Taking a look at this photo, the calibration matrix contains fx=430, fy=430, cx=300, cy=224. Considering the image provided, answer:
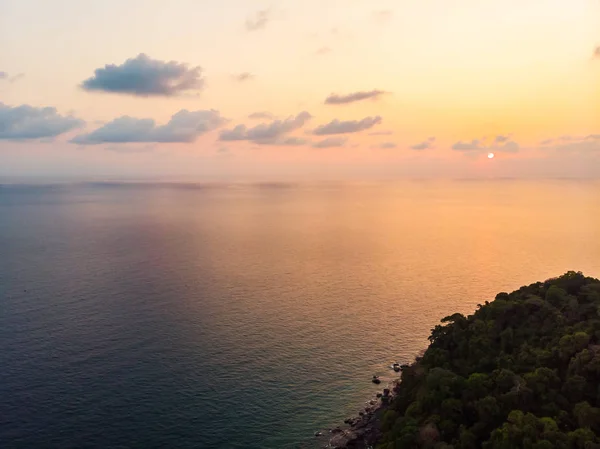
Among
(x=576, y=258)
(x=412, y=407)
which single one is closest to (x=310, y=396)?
(x=412, y=407)

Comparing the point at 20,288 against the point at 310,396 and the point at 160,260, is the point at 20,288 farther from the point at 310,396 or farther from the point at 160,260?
the point at 310,396

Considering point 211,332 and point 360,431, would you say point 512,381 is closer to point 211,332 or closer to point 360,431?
point 360,431

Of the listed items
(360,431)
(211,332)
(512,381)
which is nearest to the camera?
(512,381)

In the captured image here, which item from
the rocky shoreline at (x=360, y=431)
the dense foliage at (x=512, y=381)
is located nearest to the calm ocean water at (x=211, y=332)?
the rocky shoreline at (x=360, y=431)

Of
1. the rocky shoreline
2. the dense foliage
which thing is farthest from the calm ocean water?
the dense foliage

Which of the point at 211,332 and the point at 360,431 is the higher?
the point at 211,332

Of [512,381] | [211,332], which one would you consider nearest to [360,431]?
[512,381]
